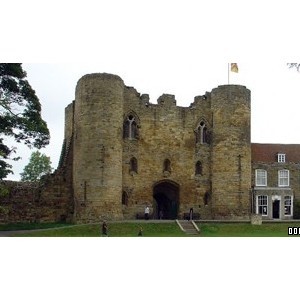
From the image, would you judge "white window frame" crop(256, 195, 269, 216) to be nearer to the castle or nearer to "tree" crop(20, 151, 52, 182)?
the castle

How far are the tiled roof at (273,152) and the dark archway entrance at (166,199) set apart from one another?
25.4 feet

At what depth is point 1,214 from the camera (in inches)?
1358

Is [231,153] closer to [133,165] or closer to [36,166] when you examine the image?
[133,165]

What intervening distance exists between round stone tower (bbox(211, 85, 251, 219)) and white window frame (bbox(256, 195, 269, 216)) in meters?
3.70

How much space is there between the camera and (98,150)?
1353 inches

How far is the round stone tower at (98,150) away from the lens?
3403 cm

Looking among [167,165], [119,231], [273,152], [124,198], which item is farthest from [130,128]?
[273,152]

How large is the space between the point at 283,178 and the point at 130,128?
12428 millimetres

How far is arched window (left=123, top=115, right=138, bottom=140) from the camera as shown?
37031 mm

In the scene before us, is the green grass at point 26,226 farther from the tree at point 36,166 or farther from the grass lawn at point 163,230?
the tree at point 36,166

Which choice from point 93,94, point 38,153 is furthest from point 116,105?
point 38,153

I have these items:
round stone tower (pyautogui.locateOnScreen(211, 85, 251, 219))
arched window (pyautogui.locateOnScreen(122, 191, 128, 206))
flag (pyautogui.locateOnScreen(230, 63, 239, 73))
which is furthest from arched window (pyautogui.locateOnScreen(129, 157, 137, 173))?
flag (pyautogui.locateOnScreen(230, 63, 239, 73))

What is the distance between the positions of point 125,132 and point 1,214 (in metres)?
8.91

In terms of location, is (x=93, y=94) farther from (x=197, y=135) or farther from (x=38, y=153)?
(x=38, y=153)
